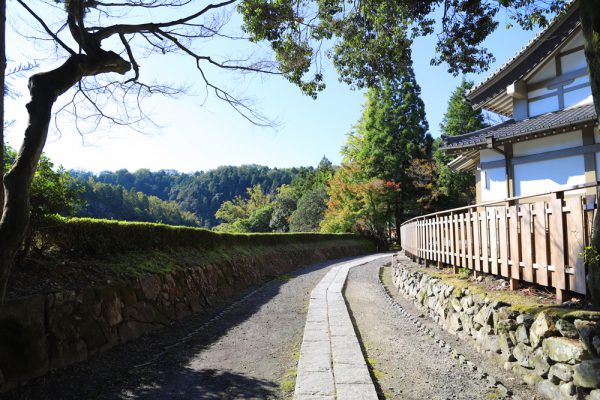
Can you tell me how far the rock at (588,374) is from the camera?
3201 millimetres

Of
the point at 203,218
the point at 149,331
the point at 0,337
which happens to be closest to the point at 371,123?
the point at 149,331

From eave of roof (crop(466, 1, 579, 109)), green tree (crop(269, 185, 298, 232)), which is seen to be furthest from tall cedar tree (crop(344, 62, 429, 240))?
eave of roof (crop(466, 1, 579, 109))

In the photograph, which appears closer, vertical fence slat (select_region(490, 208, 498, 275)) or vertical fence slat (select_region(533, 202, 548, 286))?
vertical fence slat (select_region(533, 202, 548, 286))

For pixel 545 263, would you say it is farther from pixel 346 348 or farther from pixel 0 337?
pixel 0 337

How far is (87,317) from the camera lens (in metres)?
5.20

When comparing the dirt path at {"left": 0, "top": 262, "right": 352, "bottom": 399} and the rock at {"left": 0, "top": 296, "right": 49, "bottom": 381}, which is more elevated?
the rock at {"left": 0, "top": 296, "right": 49, "bottom": 381}

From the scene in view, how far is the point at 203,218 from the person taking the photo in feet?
311

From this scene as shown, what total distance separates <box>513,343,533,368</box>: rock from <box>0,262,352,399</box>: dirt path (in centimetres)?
252

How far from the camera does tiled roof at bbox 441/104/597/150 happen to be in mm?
9141

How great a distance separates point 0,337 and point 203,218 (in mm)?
92989

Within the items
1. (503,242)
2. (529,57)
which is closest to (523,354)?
(503,242)

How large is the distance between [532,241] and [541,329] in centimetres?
141

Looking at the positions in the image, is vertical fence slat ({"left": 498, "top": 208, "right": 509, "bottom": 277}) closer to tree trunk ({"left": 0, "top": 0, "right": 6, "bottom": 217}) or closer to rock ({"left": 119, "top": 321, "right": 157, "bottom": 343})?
rock ({"left": 119, "top": 321, "right": 157, "bottom": 343})

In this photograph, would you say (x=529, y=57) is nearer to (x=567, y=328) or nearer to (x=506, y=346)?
(x=506, y=346)
